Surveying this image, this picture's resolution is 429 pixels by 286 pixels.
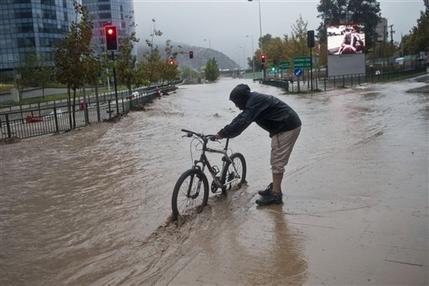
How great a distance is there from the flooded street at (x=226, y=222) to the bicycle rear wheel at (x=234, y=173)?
179mm

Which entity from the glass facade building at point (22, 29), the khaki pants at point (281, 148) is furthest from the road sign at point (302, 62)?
the glass facade building at point (22, 29)

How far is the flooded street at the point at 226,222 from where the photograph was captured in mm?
5020

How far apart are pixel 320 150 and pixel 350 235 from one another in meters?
6.35

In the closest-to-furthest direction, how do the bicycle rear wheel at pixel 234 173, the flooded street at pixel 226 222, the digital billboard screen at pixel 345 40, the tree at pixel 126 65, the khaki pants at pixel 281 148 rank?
the flooded street at pixel 226 222 < the khaki pants at pixel 281 148 < the bicycle rear wheel at pixel 234 173 < the tree at pixel 126 65 < the digital billboard screen at pixel 345 40

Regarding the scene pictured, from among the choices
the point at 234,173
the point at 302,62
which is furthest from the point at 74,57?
the point at 302,62

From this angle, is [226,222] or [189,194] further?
[189,194]

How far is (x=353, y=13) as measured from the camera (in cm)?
9212

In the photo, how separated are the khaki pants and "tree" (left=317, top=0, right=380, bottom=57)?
286 ft

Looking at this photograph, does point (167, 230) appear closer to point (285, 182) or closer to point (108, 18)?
point (285, 182)

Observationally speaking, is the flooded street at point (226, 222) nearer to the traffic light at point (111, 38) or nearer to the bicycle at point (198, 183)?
the bicycle at point (198, 183)

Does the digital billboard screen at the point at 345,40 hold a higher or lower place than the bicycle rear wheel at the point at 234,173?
higher

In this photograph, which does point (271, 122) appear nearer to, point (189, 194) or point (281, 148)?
point (281, 148)

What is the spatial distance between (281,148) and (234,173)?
126 centimetres

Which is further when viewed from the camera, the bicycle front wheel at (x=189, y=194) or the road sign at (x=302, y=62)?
the road sign at (x=302, y=62)
